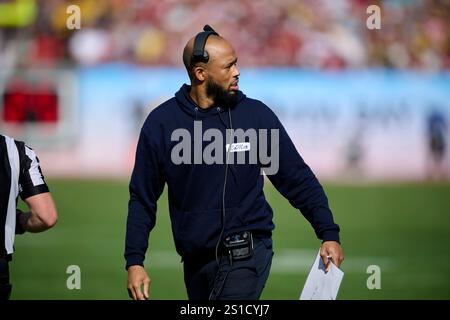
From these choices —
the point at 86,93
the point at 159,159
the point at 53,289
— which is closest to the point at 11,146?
the point at 159,159

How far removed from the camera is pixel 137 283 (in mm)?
4539

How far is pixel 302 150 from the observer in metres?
19.8

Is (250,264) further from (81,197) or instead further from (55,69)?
(55,69)

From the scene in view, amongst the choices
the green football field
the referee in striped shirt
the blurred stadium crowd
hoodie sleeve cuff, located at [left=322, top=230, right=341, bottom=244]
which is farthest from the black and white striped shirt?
the blurred stadium crowd

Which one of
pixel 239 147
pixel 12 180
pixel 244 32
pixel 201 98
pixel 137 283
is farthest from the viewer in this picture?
pixel 244 32

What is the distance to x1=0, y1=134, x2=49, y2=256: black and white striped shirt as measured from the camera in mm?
4180

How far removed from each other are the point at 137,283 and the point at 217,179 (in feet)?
2.29

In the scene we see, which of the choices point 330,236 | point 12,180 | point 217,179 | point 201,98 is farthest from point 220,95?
point 12,180

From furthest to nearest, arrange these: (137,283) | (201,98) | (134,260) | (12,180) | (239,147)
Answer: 1. (201,98)
2. (239,147)
3. (134,260)
4. (137,283)
5. (12,180)

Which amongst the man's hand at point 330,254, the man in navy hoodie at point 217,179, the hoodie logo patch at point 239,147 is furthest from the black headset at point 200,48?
the man's hand at point 330,254

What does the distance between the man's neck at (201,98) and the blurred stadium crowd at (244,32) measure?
15832 millimetres

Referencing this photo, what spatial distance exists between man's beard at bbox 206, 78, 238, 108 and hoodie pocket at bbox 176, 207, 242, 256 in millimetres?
574

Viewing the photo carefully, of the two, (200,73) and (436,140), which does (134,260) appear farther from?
(436,140)

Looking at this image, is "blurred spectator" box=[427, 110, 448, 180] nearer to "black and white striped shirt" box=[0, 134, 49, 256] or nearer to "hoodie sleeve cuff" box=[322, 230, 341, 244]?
"hoodie sleeve cuff" box=[322, 230, 341, 244]
